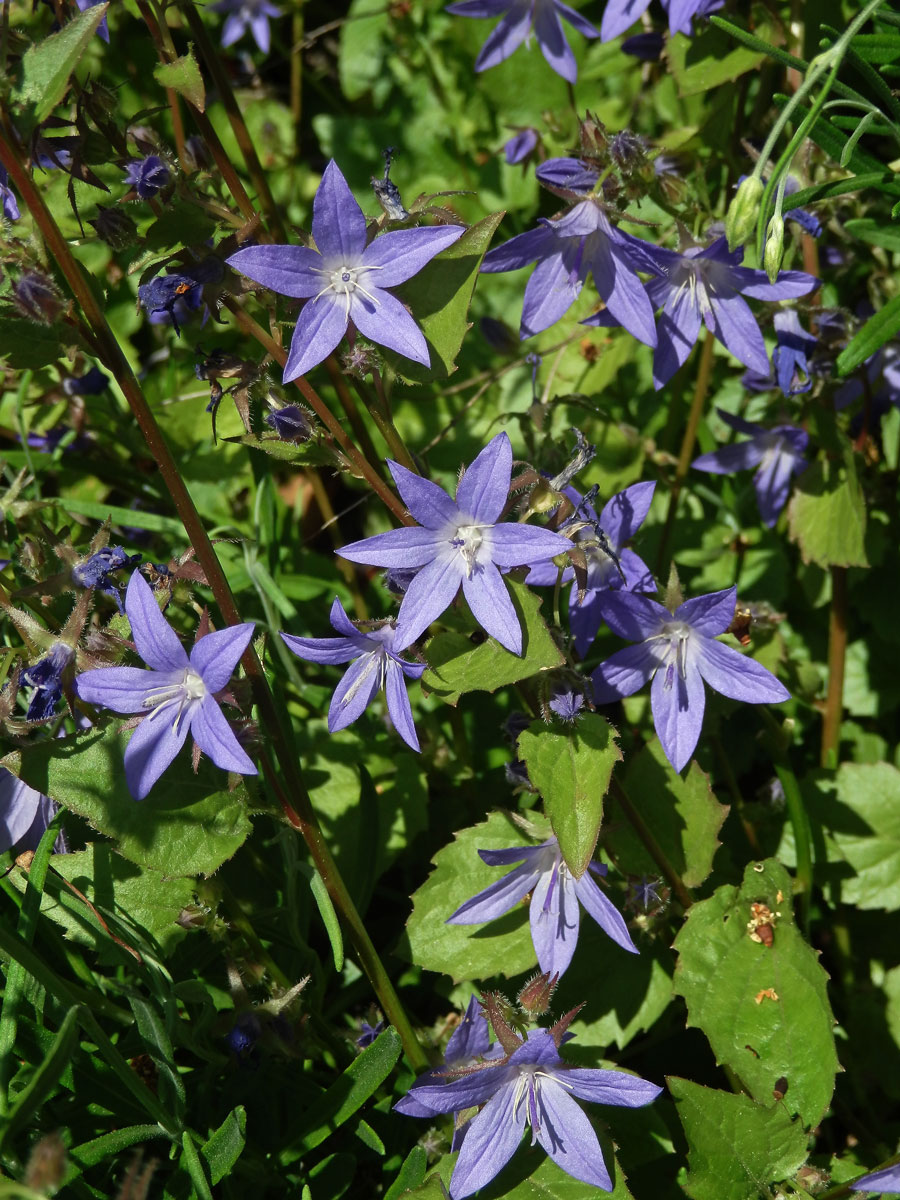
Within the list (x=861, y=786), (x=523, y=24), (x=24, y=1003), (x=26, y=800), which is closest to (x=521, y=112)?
(x=523, y=24)

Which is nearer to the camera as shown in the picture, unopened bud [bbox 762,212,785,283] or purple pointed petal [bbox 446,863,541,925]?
unopened bud [bbox 762,212,785,283]

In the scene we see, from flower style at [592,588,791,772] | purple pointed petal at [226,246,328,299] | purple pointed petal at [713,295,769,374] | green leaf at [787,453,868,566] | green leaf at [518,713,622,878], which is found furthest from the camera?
green leaf at [787,453,868,566]

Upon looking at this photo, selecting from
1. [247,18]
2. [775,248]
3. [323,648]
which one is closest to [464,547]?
[323,648]

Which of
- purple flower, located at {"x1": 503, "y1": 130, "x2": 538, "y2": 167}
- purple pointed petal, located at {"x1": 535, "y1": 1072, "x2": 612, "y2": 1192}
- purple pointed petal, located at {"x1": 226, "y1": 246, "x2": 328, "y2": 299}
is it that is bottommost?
purple pointed petal, located at {"x1": 535, "y1": 1072, "x2": 612, "y2": 1192}

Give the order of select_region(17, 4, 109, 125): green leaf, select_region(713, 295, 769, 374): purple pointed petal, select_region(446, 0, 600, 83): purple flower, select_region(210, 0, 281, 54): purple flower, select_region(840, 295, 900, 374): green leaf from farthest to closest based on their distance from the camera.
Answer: select_region(210, 0, 281, 54): purple flower → select_region(446, 0, 600, 83): purple flower → select_region(713, 295, 769, 374): purple pointed petal → select_region(840, 295, 900, 374): green leaf → select_region(17, 4, 109, 125): green leaf

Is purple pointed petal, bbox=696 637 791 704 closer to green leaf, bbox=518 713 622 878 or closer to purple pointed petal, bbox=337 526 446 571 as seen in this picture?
green leaf, bbox=518 713 622 878

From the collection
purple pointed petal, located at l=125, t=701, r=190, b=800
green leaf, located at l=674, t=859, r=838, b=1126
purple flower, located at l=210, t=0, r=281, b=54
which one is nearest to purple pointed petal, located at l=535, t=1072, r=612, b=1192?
green leaf, located at l=674, t=859, r=838, b=1126

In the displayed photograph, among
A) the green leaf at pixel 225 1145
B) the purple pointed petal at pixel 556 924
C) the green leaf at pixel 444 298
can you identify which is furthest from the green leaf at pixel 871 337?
the green leaf at pixel 225 1145

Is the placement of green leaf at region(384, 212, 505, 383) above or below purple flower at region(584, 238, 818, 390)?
above
